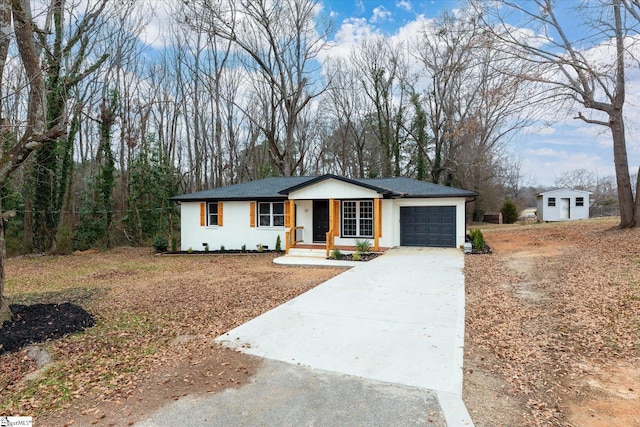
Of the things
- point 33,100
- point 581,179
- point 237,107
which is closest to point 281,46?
point 237,107

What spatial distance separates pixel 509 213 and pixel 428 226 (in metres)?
18.3

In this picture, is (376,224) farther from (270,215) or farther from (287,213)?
(270,215)

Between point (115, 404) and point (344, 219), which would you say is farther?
point (344, 219)

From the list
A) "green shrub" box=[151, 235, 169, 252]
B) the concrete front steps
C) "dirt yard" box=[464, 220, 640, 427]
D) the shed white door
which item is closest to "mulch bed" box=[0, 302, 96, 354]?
"dirt yard" box=[464, 220, 640, 427]

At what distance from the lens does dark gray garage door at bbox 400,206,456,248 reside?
1406 centimetres

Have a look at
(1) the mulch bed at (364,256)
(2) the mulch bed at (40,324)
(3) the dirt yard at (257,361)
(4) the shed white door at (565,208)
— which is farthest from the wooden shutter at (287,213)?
(4) the shed white door at (565,208)

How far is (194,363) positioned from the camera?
3.96 m

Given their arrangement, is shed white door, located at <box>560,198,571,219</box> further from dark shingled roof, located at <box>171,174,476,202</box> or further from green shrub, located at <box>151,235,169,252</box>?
green shrub, located at <box>151,235,169,252</box>

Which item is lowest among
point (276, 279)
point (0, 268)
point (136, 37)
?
point (276, 279)

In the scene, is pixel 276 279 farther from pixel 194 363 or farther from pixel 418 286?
pixel 194 363

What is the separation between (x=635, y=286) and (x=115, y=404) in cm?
820

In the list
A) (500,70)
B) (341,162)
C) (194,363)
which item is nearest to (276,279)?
(194,363)

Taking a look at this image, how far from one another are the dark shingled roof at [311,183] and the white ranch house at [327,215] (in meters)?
0.04

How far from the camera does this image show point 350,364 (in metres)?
3.81
